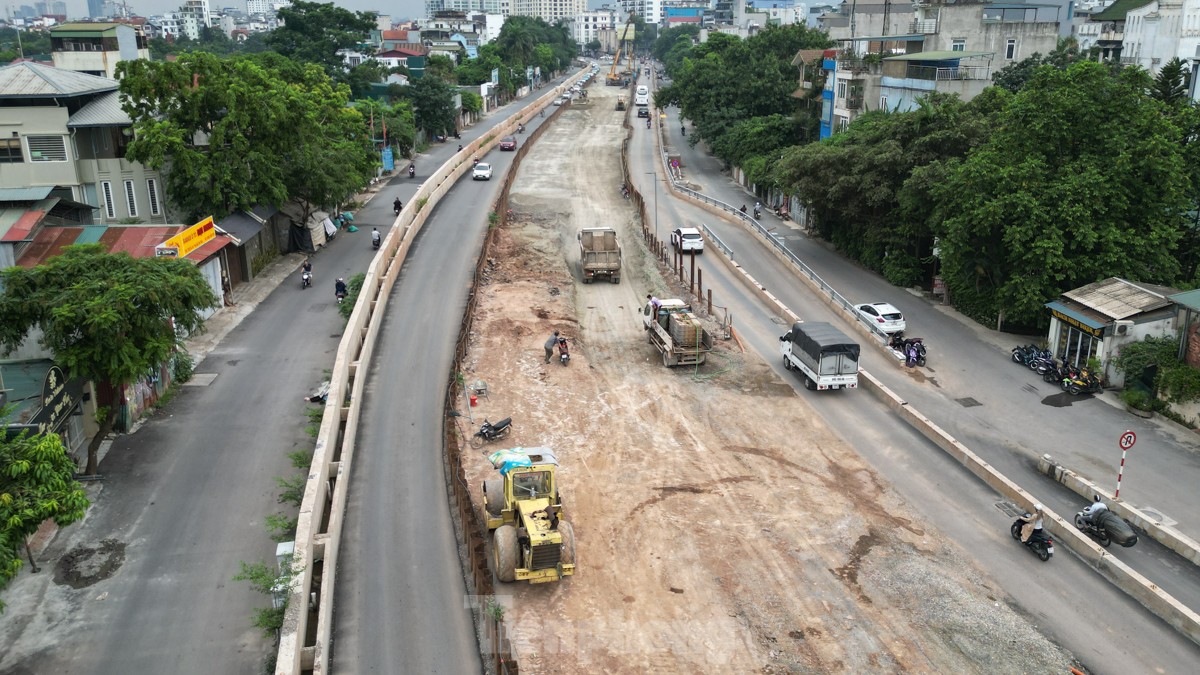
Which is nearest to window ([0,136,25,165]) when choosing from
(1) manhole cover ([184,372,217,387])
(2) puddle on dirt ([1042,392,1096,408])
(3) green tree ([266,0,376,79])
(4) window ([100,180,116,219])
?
(4) window ([100,180,116,219])

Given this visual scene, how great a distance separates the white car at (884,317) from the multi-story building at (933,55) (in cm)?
1826

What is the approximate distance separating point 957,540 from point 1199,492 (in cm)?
834

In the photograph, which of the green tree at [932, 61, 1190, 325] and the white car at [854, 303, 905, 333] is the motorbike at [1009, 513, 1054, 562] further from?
the white car at [854, 303, 905, 333]

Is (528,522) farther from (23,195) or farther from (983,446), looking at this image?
(23,195)

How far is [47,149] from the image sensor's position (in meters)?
45.8

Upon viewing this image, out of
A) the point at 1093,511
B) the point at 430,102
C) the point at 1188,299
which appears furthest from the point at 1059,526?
the point at 430,102

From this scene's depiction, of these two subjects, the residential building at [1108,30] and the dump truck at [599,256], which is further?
the residential building at [1108,30]

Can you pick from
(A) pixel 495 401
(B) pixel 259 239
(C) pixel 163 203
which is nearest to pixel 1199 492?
(A) pixel 495 401

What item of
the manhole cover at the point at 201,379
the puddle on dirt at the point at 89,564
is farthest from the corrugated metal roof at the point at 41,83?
the puddle on dirt at the point at 89,564

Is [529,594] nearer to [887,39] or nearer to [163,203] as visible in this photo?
[163,203]

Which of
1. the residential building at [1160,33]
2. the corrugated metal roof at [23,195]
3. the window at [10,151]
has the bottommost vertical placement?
the corrugated metal roof at [23,195]

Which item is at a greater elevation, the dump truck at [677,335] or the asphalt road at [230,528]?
the dump truck at [677,335]

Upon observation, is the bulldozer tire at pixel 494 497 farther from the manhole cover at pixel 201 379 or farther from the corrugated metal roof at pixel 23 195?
the corrugated metal roof at pixel 23 195

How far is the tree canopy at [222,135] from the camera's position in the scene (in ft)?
147
